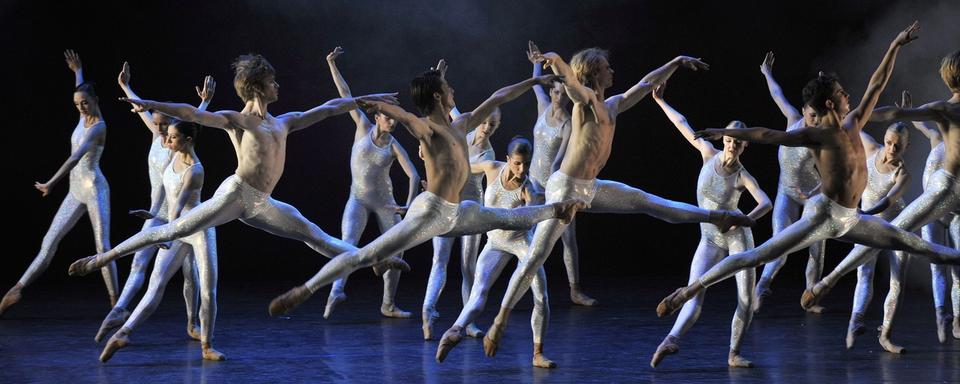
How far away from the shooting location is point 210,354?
5527 mm

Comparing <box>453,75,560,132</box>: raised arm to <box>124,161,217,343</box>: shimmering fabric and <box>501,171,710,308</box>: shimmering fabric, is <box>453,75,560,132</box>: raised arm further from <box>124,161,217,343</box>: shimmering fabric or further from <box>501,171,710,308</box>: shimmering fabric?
<box>124,161,217,343</box>: shimmering fabric

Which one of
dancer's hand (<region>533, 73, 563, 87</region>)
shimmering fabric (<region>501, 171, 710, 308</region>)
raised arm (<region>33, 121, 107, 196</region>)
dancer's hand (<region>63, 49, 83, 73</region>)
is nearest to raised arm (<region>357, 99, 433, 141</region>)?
dancer's hand (<region>533, 73, 563, 87</region>)

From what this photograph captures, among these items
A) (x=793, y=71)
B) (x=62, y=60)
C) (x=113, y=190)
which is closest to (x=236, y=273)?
(x=113, y=190)

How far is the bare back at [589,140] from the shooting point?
5.20 m

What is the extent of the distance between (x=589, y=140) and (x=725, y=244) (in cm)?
80

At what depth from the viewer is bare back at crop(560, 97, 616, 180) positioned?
5.20 m

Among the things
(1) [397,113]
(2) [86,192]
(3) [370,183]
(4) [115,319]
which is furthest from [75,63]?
(1) [397,113]

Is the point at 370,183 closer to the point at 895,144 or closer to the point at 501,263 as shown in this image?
the point at 501,263

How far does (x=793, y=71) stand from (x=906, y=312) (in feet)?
10.0

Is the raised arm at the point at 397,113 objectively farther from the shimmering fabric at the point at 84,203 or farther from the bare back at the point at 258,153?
the shimmering fabric at the point at 84,203

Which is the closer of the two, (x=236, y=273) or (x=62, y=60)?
(x=62, y=60)

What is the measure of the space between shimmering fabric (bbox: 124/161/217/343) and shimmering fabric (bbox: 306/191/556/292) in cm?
76

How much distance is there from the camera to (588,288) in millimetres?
8984

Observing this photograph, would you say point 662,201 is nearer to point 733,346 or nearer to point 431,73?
point 733,346
